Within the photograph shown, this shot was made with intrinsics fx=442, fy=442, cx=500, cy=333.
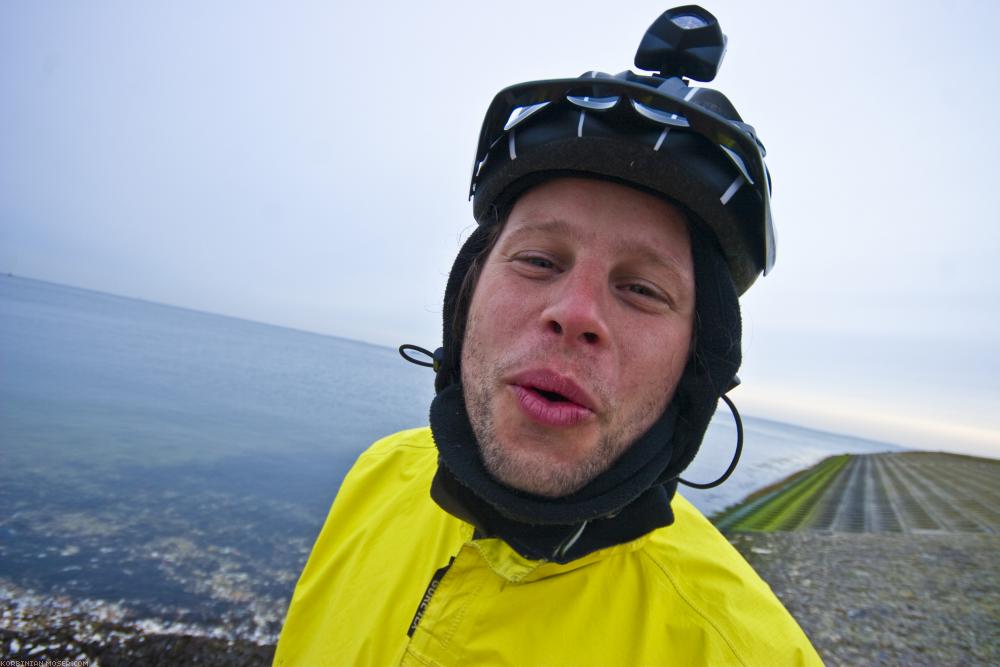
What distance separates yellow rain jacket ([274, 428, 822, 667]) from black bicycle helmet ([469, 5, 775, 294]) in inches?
54.8

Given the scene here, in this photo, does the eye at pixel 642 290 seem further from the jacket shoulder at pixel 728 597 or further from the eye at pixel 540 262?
the jacket shoulder at pixel 728 597

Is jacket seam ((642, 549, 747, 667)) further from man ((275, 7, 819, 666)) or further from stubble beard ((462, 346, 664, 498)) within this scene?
stubble beard ((462, 346, 664, 498))

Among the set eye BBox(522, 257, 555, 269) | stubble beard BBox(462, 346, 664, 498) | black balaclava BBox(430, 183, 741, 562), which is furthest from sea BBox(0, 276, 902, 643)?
eye BBox(522, 257, 555, 269)

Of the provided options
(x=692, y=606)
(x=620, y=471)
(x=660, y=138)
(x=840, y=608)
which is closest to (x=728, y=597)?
(x=692, y=606)

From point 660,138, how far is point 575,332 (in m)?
1.02

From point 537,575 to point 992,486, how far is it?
31.0 meters

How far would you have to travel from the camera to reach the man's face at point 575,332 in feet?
5.24

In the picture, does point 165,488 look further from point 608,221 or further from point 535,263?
point 608,221

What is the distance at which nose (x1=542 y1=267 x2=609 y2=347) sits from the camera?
1607 mm

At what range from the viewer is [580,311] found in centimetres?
161

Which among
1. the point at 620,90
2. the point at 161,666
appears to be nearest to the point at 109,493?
the point at 161,666

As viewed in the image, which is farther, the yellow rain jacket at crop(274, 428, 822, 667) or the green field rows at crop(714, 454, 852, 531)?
the green field rows at crop(714, 454, 852, 531)

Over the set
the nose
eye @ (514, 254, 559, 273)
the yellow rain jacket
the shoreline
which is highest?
eye @ (514, 254, 559, 273)

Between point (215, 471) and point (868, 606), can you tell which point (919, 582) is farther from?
point (215, 471)
